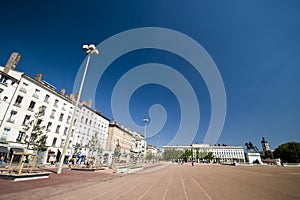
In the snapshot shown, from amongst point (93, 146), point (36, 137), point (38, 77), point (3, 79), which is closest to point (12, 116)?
point (3, 79)

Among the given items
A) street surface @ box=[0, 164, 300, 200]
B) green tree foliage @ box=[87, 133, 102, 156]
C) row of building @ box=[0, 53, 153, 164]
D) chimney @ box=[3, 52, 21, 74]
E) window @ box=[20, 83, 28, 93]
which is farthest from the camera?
Result: green tree foliage @ box=[87, 133, 102, 156]

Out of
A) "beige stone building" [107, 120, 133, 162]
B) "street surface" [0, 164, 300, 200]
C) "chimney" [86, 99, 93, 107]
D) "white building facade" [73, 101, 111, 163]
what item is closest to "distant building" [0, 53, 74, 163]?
"white building facade" [73, 101, 111, 163]

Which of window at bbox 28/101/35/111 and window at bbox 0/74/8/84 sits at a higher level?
window at bbox 0/74/8/84

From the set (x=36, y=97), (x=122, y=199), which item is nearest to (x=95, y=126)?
(x=36, y=97)

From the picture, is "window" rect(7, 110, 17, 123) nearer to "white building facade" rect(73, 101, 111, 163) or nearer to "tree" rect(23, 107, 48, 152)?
"tree" rect(23, 107, 48, 152)

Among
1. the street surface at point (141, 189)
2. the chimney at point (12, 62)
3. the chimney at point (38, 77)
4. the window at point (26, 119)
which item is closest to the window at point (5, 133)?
the window at point (26, 119)

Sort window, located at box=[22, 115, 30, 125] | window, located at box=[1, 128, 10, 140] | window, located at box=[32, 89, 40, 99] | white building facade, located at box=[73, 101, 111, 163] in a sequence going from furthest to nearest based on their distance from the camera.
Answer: white building facade, located at box=[73, 101, 111, 163] → window, located at box=[32, 89, 40, 99] → window, located at box=[22, 115, 30, 125] → window, located at box=[1, 128, 10, 140]

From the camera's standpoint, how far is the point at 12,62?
25.4 m

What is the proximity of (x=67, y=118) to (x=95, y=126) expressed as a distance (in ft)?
41.0

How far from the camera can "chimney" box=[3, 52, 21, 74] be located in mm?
24844

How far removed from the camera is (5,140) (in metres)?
23.1

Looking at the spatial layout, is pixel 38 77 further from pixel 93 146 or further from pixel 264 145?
pixel 264 145

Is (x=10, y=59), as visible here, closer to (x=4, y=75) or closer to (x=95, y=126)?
(x=4, y=75)

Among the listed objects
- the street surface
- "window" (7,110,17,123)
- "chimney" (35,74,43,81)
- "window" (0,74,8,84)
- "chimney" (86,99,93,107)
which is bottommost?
the street surface
